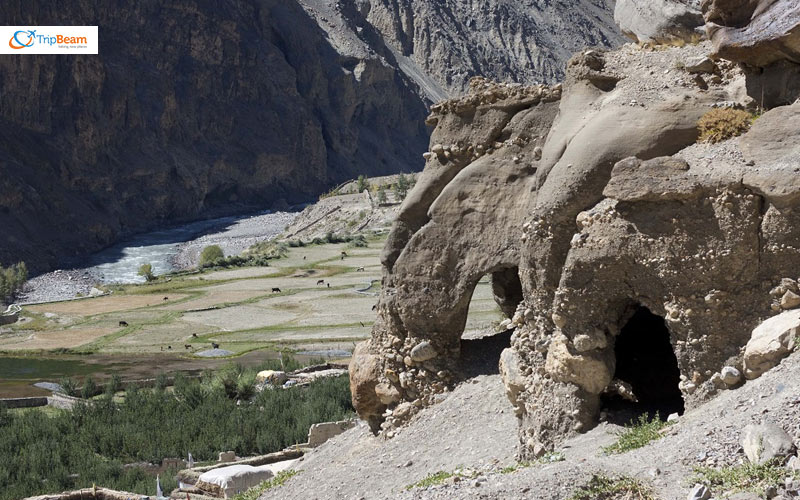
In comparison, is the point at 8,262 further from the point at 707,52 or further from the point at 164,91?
the point at 707,52

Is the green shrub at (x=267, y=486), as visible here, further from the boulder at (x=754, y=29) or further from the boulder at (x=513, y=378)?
the boulder at (x=754, y=29)

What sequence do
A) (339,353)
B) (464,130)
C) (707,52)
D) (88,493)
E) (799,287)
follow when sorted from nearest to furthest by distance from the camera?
1. (799,287)
2. (707,52)
3. (464,130)
4. (88,493)
5. (339,353)

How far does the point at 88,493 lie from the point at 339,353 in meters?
28.2

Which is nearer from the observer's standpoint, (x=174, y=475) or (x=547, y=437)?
(x=547, y=437)

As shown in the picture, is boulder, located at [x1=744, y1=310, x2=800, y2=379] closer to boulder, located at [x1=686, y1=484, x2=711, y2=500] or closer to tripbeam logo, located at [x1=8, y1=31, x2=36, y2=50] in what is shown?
boulder, located at [x1=686, y1=484, x2=711, y2=500]

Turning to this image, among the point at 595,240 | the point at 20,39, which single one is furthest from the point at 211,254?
the point at 595,240

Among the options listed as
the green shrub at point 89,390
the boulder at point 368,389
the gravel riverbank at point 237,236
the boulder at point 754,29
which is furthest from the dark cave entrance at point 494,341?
the gravel riverbank at point 237,236

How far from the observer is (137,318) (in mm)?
71875

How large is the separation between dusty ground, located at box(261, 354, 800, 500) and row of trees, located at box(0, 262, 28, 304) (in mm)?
79991

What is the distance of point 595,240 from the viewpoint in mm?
12469

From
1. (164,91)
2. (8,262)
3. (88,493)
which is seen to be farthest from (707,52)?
(164,91)

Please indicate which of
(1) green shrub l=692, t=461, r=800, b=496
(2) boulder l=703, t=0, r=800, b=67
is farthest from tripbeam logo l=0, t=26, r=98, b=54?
(1) green shrub l=692, t=461, r=800, b=496

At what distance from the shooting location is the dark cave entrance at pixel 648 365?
45.9 feet

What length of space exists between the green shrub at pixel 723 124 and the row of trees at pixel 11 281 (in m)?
87.2
